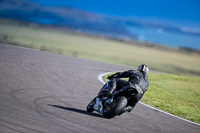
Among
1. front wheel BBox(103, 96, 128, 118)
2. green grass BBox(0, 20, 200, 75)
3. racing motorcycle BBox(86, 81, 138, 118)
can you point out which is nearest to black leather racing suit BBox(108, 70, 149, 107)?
racing motorcycle BBox(86, 81, 138, 118)

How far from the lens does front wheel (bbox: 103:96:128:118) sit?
7.91 meters

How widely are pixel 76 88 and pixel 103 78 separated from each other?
3409 mm

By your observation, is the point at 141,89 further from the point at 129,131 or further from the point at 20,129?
the point at 20,129

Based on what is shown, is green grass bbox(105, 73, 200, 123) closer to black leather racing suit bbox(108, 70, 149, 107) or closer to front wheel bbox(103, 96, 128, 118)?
black leather racing suit bbox(108, 70, 149, 107)

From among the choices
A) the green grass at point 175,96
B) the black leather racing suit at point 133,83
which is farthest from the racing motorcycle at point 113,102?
the green grass at point 175,96

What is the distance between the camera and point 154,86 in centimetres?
1480

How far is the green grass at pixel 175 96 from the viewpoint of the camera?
35.5 feet

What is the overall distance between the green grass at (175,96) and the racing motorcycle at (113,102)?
2874mm

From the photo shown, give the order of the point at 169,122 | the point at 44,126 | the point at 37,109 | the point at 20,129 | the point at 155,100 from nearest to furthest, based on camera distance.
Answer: the point at 20,129 → the point at 44,126 → the point at 37,109 → the point at 169,122 → the point at 155,100

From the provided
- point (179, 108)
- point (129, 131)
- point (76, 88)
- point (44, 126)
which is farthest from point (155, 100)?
point (44, 126)

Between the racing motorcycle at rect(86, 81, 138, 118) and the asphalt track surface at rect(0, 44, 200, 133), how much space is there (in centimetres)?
20

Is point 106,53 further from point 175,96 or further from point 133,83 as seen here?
point 133,83

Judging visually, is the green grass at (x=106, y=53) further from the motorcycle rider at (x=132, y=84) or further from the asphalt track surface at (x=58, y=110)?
the motorcycle rider at (x=132, y=84)

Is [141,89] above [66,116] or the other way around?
above
